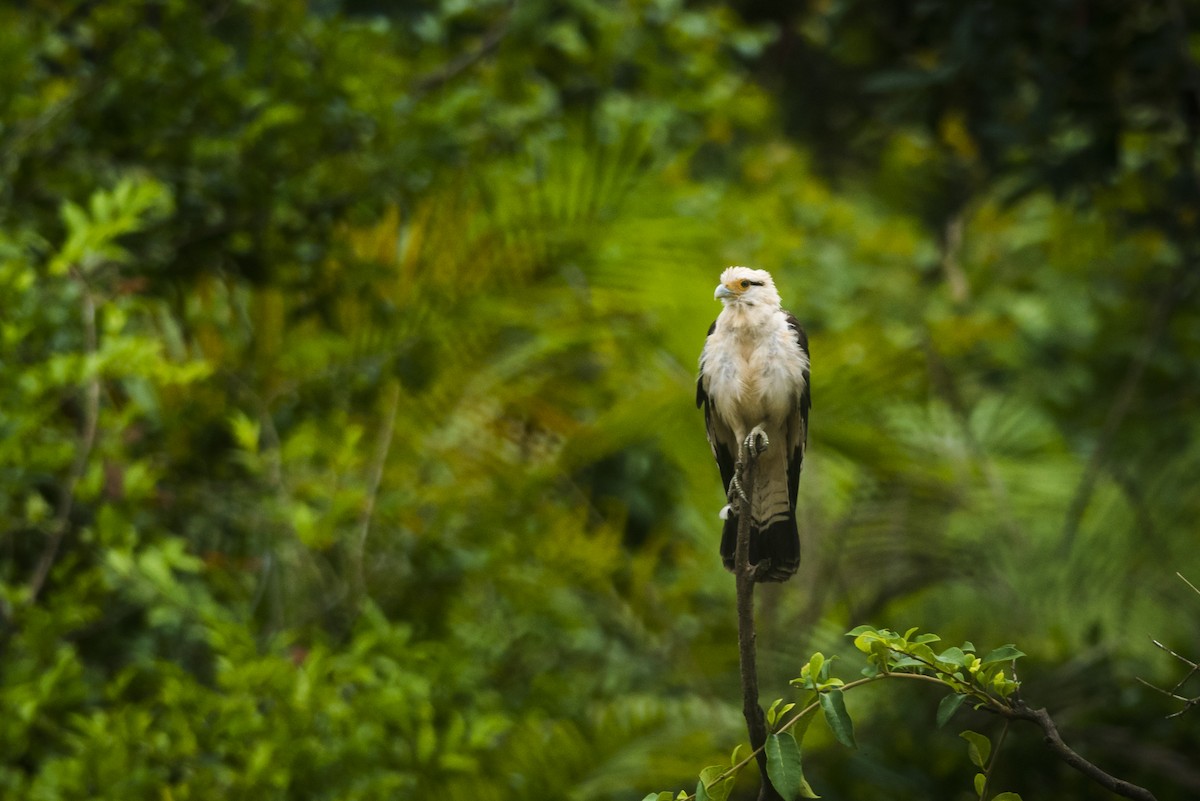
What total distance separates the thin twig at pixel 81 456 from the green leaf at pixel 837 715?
2882 millimetres

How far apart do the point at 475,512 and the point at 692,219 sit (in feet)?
4.45

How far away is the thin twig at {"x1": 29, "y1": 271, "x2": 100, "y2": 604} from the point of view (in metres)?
4.35

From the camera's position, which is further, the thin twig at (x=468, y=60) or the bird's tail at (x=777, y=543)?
the thin twig at (x=468, y=60)

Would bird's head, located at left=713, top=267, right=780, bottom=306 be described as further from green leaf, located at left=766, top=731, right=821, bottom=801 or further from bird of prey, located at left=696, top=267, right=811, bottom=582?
green leaf, located at left=766, top=731, right=821, bottom=801

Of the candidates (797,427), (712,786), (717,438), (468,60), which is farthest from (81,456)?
(712,786)

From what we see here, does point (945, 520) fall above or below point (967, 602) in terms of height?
above

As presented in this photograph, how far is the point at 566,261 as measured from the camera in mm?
5055

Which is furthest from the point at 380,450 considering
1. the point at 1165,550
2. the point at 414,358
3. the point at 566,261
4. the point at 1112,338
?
the point at 1112,338

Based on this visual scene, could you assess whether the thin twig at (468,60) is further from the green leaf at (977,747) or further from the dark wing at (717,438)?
the green leaf at (977,747)

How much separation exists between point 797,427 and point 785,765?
3.32ft

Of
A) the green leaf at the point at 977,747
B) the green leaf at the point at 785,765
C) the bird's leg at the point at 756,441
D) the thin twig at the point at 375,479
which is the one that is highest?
the bird's leg at the point at 756,441

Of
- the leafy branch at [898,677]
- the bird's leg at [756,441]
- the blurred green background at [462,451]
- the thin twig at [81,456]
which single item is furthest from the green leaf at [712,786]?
the thin twig at [81,456]

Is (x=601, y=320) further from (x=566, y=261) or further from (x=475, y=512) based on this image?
(x=475, y=512)

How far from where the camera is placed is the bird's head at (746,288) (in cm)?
232
